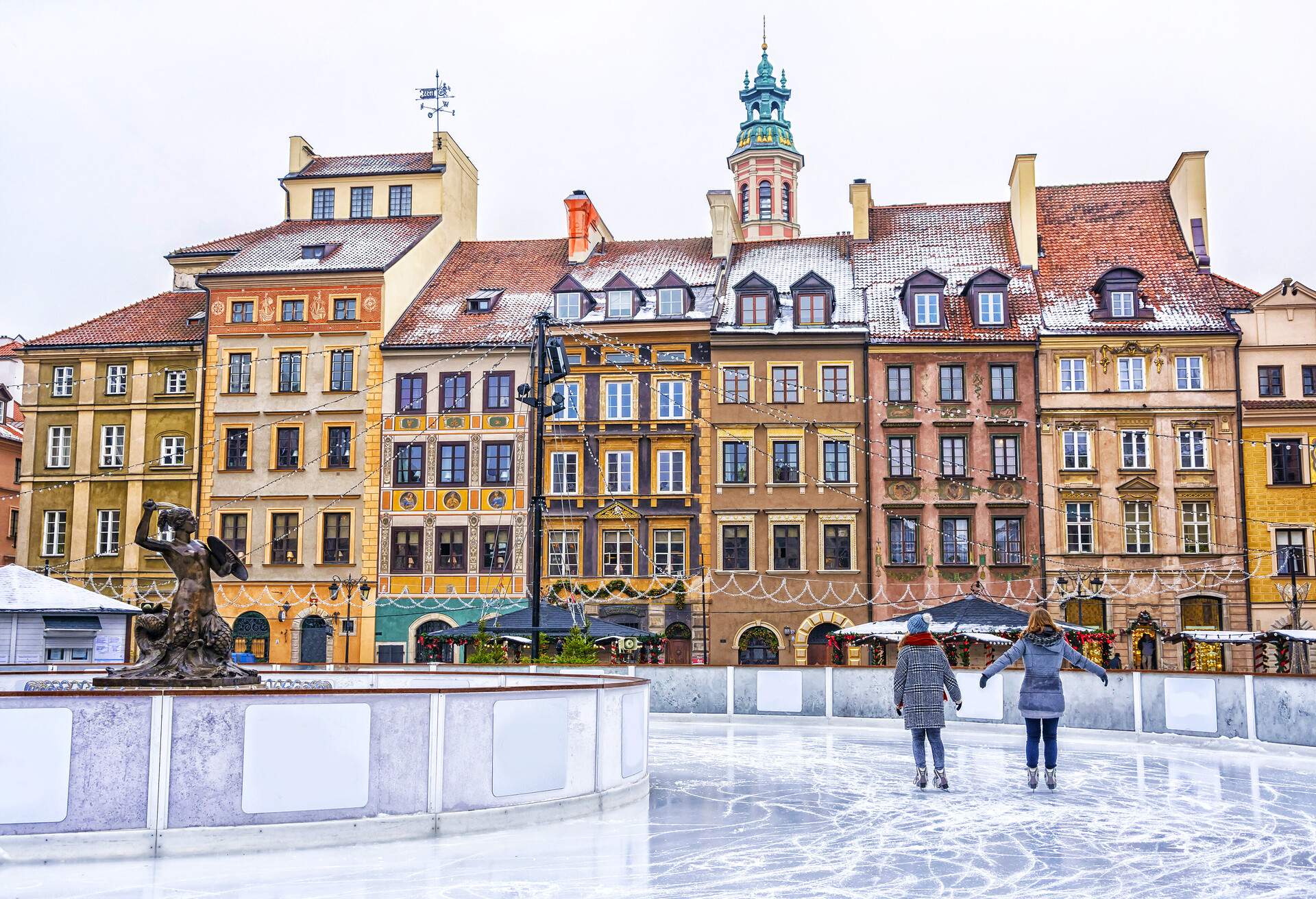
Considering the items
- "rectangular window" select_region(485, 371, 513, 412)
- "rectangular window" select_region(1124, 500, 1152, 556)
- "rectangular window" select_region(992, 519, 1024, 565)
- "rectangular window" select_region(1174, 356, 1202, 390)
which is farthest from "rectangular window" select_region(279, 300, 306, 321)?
"rectangular window" select_region(1174, 356, 1202, 390)

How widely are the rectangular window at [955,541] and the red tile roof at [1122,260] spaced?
6.90 m

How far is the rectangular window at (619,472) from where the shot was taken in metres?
45.2

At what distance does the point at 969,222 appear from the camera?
50.2 metres

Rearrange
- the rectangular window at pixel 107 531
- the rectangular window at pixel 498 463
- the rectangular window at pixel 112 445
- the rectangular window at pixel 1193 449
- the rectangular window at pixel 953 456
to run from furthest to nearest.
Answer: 1. the rectangular window at pixel 112 445
2. the rectangular window at pixel 107 531
3. the rectangular window at pixel 498 463
4. the rectangular window at pixel 953 456
5. the rectangular window at pixel 1193 449

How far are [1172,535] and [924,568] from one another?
24.8ft

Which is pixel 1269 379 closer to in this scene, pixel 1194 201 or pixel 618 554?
pixel 1194 201

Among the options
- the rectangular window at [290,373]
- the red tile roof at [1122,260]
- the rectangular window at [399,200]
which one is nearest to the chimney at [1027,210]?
the red tile roof at [1122,260]

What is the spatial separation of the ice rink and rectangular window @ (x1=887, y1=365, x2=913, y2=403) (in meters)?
27.8

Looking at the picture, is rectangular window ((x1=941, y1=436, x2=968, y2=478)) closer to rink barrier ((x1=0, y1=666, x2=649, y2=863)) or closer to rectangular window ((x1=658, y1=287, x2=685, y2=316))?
rectangular window ((x1=658, y1=287, x2=685, y2=316))

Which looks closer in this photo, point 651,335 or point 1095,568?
point 1095,568

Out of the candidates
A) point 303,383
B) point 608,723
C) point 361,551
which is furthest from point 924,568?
point 608,723

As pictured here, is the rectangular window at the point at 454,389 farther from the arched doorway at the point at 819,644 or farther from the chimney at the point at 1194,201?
the chimney at the point at 1194,201

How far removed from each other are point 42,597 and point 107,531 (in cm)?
1950

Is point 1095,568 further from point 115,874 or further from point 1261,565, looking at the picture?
point 115,874
